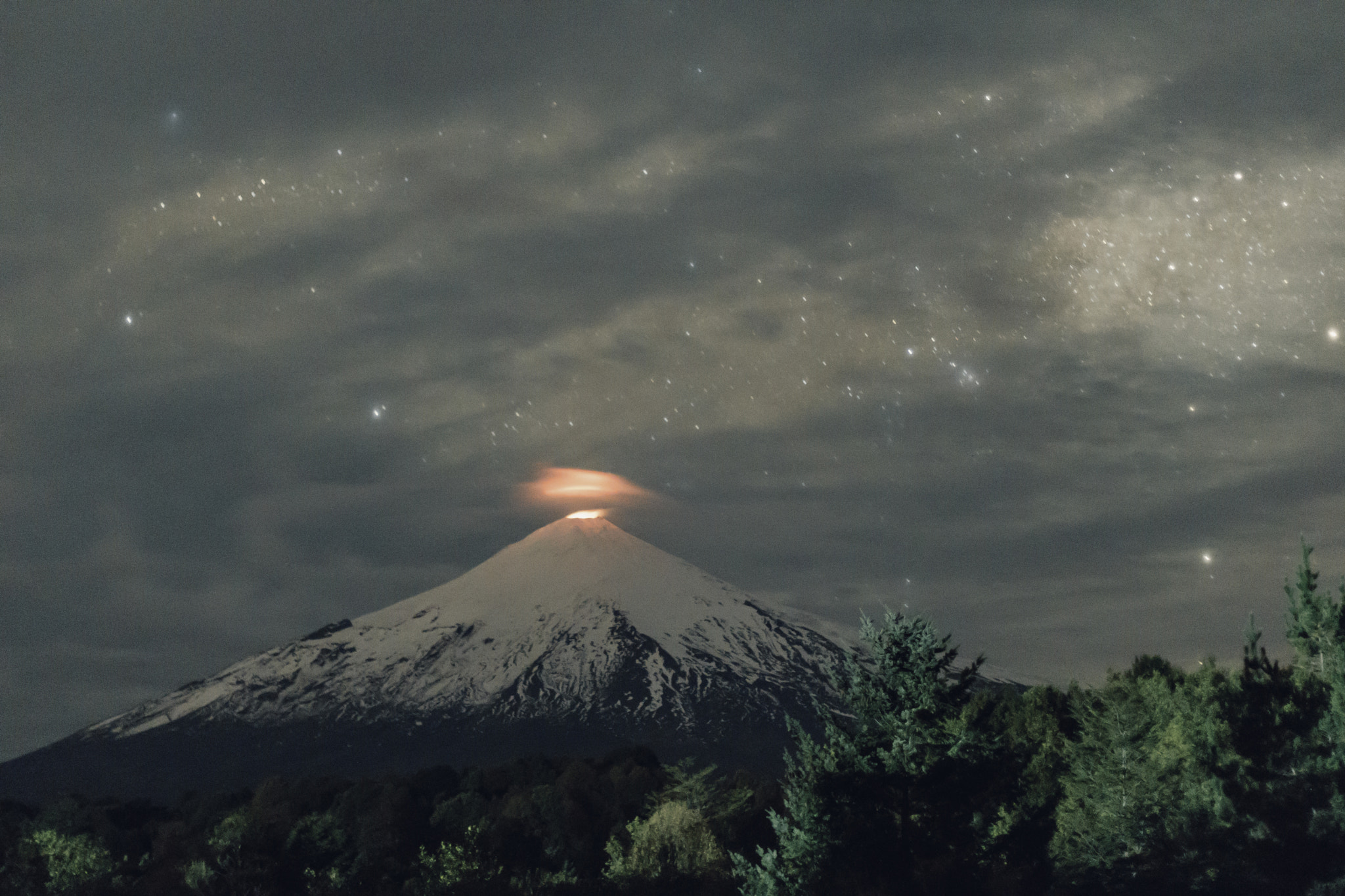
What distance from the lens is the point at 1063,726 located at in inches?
3487

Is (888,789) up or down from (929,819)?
up

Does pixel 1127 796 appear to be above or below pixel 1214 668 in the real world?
below

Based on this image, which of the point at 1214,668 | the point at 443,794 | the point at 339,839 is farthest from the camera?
the point at 443,794

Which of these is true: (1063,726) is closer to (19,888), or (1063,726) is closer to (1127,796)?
(1127,796)

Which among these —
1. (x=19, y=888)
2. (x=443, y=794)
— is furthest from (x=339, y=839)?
(x=443, y=794)

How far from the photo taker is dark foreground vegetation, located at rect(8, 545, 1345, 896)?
42.4 m

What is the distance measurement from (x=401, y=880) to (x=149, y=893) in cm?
2232

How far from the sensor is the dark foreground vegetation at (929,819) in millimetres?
42438

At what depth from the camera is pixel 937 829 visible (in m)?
42.1

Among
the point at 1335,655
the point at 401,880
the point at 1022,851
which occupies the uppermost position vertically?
the point at 1335,655

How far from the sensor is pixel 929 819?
42250 millimetres

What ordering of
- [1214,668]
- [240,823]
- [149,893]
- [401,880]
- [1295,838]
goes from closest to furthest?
[1295,838], [1214,668], [149,893], [401,880], [240,823]

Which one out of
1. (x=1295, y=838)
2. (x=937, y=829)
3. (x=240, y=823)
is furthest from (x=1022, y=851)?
(x=240, y=823)

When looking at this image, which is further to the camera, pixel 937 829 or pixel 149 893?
pixel 149 893
